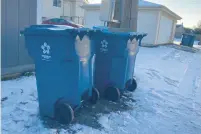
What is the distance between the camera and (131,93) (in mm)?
4633

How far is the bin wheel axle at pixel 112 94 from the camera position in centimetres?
398

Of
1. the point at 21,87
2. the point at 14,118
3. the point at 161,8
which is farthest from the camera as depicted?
the point at 161,8

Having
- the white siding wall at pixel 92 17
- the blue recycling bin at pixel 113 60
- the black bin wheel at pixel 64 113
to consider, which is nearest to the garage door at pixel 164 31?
the white siding wall at pixel 92 17

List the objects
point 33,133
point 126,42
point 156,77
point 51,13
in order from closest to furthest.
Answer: point 33,133 → point 126,42 → point 156,77 → point 51,13

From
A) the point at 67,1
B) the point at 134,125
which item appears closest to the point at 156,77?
the point at 134,125

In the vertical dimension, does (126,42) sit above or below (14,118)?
above

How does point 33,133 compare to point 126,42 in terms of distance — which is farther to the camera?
point 126,42

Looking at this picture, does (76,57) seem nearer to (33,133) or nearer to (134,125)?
(33,133)

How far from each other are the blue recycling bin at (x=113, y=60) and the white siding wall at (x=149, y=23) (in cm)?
1100

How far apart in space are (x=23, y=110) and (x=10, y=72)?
1.75 metres

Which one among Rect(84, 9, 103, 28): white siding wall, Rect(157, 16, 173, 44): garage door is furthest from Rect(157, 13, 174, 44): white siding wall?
Rect(84, 9, 103, 28): white siding wall

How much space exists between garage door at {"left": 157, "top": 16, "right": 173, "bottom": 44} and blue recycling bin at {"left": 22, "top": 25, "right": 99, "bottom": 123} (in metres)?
14.2

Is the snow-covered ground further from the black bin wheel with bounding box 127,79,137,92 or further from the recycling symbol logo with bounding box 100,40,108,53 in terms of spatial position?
the recycling symbol logo with bounding box 100,40,108,53

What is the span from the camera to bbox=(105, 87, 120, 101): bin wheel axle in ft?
13.1
